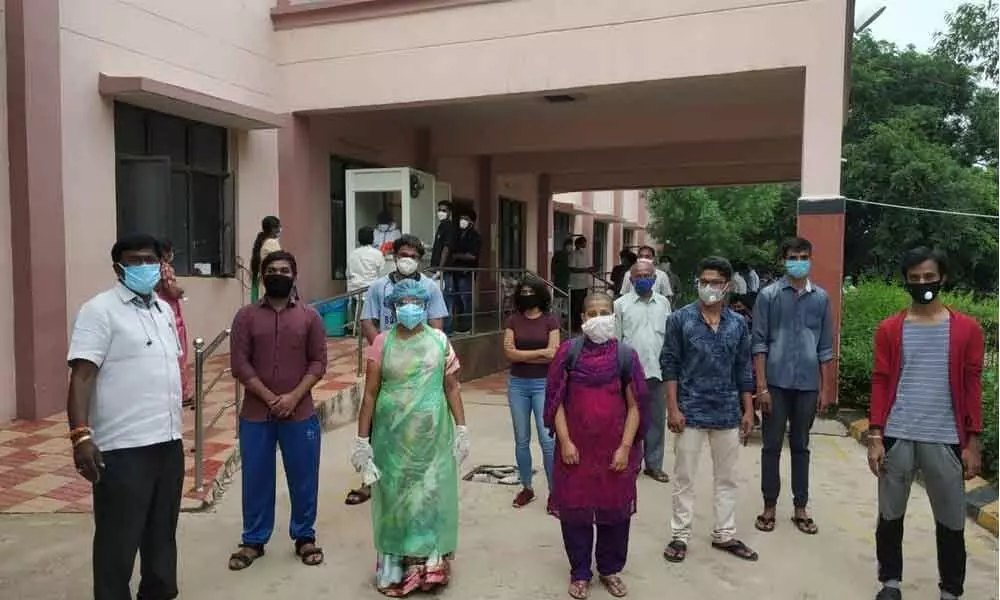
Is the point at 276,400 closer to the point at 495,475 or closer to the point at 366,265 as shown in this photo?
the point at 495,475

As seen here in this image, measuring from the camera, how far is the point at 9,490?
5281 mm

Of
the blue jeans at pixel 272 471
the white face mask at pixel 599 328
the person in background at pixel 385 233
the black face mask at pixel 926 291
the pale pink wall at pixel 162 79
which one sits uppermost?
the pale pink wall at pixel 162 79

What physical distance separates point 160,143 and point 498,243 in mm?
8378

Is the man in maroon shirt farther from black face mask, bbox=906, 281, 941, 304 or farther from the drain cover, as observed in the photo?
black face mask, bbox=906, 281, 941, 304

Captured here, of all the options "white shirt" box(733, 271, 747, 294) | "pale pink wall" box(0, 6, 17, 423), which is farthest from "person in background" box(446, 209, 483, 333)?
"white shirt" box(733, 271, 747, 294)

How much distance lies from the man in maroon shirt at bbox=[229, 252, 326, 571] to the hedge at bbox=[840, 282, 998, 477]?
16.0 feet

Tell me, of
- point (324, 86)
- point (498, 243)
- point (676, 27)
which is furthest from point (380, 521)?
point (498, 243)

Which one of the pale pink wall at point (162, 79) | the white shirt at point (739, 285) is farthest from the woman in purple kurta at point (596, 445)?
the white shirt at point (739, 285)

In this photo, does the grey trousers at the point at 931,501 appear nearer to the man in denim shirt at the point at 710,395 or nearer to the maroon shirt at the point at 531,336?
the man in denim shirt at the point at 710,395

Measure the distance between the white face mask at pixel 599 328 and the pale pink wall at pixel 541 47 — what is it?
16.5ft

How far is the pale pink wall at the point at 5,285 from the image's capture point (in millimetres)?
6758

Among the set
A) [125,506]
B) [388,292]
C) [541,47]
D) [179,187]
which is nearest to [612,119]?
[541,47]

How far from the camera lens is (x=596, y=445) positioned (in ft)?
12.4

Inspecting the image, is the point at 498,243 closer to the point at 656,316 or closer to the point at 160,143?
the point at 160,143
